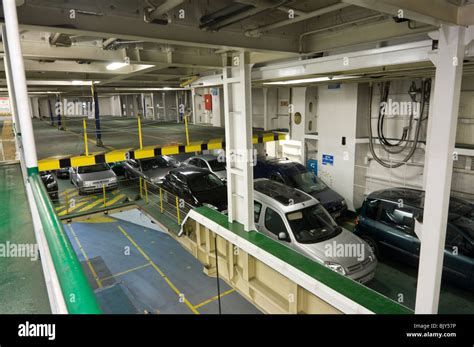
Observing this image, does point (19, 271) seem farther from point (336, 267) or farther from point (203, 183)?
point (203, 183)

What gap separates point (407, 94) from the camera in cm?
933

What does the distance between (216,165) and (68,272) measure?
1113 centimetres

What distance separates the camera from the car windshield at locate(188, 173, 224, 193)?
911cm

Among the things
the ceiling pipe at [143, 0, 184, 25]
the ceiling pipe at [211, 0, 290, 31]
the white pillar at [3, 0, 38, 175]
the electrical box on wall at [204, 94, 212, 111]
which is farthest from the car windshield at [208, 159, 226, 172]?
the white pillar at [3, 0, 38, 175]

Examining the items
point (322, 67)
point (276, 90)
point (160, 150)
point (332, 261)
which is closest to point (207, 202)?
point (160, 150)

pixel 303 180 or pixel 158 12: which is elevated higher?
pixel 158 12

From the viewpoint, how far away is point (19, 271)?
249 cm

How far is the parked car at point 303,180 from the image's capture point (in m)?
9.52

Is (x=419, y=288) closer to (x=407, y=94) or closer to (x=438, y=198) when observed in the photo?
(x=438, y=198)

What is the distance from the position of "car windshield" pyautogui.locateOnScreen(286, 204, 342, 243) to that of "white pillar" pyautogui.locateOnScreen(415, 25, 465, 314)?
9.88 feet

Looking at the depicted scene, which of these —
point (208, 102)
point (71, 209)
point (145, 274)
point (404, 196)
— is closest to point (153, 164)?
point (71, 209)

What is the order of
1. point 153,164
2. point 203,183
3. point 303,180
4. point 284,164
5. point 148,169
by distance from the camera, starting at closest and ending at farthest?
point 203,183 < point 303,180 < point 284,164 < point 148,169 < point 153,164

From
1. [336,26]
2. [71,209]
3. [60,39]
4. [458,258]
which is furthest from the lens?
[71,209]

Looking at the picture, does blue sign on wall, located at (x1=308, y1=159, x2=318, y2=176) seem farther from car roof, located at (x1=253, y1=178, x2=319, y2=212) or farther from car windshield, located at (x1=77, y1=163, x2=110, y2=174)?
car windshield, located at (x1=77, y1=163, x2=110, y2=174)
